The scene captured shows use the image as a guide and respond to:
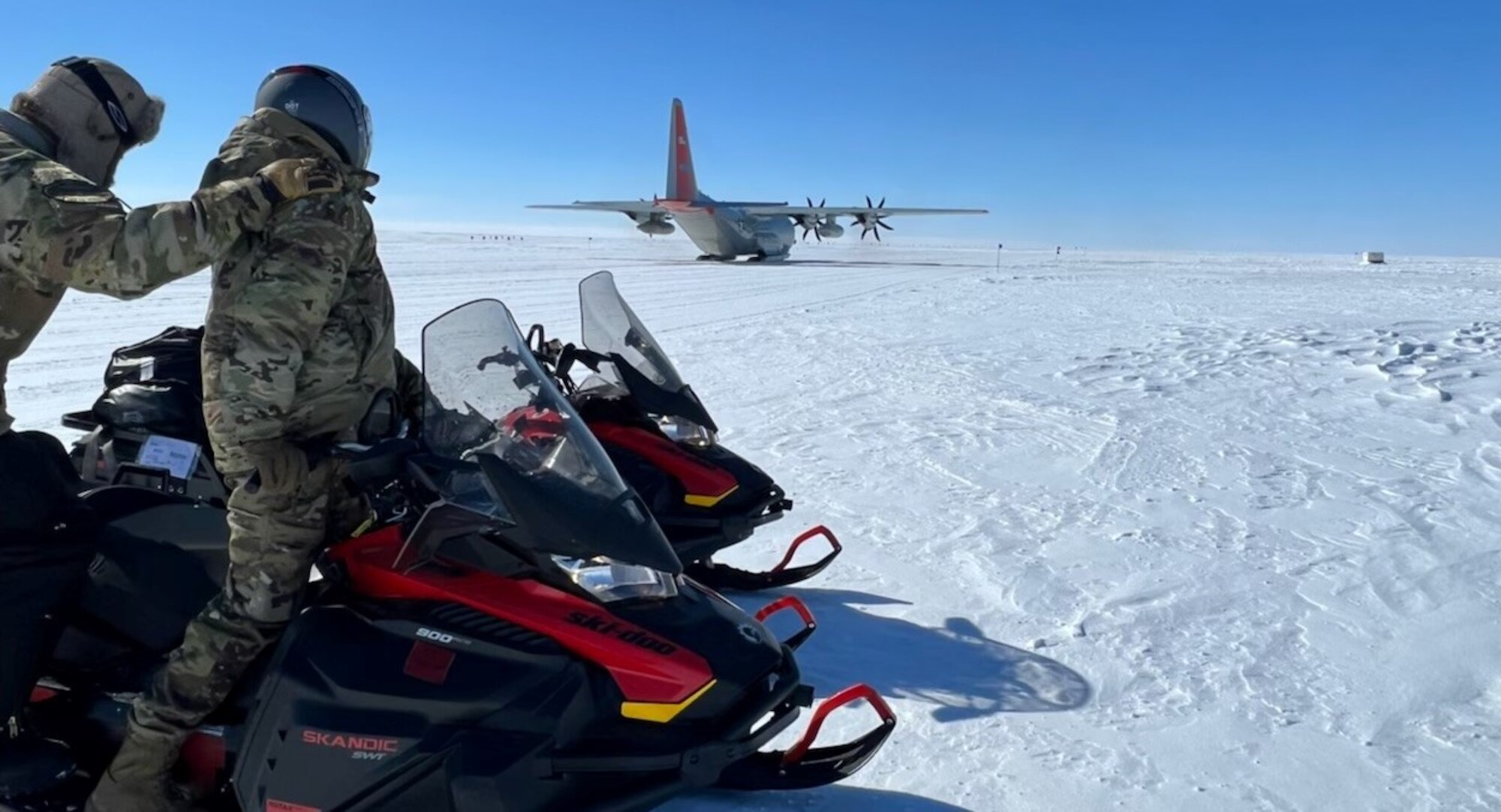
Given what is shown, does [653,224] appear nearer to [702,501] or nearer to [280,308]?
[702,501]

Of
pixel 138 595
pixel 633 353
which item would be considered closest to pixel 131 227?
pixel 138 595

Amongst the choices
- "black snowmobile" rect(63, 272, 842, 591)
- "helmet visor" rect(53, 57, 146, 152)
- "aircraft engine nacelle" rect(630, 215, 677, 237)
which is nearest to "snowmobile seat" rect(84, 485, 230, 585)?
"black snowmobile" rect(63, 272, 842, 591)

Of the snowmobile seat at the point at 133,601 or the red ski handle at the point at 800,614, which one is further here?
the red ski handle at the point at 800,614

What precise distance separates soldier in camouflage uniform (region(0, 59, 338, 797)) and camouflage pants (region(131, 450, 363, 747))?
42 cm

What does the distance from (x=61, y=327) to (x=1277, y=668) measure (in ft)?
43.8

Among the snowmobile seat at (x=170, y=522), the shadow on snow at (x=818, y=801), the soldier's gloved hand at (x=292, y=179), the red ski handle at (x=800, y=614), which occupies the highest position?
the soldier's gloved hand at (x=292, y=179)

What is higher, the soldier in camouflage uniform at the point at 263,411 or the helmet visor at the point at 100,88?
the helmet visor at the point at 100,88

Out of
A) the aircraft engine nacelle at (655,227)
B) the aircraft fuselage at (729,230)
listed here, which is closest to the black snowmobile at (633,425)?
the aircraft fuselage at (729,230)

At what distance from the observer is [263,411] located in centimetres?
255

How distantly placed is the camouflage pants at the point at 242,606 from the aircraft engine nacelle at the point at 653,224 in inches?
1528

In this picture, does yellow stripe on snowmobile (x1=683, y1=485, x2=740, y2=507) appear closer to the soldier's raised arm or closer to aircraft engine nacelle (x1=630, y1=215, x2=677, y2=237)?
the soldier's raised arm

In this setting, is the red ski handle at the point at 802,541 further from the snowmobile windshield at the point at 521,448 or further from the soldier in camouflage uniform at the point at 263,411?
the soldier in camouflage uniform at the point at 263,411

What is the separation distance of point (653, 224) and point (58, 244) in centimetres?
4043

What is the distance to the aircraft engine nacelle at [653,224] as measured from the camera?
136 ft
